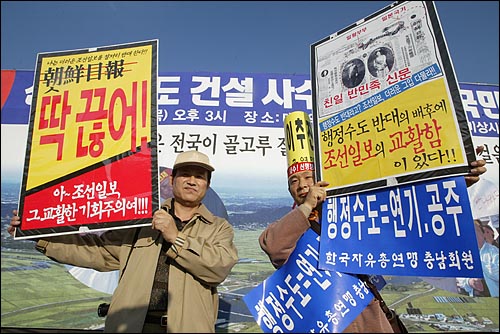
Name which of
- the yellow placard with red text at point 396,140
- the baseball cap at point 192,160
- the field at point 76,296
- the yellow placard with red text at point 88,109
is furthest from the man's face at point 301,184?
the field at point 76,296

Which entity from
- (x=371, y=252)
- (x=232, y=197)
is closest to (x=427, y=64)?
(x=371, y=252)

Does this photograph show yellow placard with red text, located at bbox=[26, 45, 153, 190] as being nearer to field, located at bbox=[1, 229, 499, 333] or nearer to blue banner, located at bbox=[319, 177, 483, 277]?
blue banner, located at bbox=[319, 177, 483, 277]

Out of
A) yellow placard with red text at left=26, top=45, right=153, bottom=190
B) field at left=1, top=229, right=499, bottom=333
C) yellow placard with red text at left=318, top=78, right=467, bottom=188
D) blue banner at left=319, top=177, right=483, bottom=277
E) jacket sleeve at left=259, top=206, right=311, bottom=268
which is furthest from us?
field at left=1, top=229, right=499, bottom=333

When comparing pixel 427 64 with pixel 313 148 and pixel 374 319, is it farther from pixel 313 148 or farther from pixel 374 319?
pixel 374 319

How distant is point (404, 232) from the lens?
165 centimetres

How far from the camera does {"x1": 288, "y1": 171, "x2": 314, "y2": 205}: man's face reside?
6.73 ft

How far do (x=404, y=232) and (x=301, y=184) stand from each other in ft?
2.11

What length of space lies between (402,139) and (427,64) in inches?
15.6

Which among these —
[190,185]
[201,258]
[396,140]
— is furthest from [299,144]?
[201,258]

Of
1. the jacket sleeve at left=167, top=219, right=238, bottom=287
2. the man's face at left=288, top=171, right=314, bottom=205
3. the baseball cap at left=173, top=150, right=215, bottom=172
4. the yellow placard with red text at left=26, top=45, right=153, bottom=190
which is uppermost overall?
the yellow placard with red text at left=26, top=45, right=153, bottom=190

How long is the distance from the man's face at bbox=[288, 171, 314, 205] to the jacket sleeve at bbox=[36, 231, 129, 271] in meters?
1.04

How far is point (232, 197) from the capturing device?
4.05 meters

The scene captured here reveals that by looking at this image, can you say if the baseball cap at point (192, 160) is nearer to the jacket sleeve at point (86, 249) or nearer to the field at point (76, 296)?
the jacket sleeve at point (86, 249)

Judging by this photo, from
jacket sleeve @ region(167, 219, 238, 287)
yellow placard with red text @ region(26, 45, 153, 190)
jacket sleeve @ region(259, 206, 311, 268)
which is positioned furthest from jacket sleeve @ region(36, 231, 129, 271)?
jacket sleeve @ region(259, 206, 311, 268)
